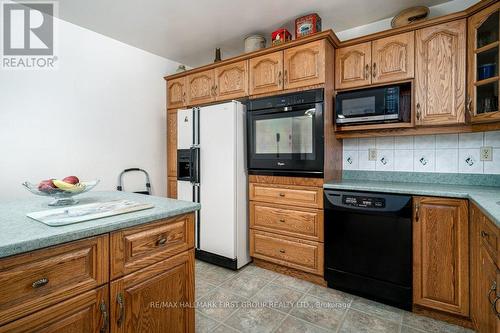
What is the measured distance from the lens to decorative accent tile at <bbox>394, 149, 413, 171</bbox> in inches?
90.2

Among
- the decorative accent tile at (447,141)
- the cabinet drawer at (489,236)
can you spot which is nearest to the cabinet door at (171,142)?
the decorative accent tile at (447,141)

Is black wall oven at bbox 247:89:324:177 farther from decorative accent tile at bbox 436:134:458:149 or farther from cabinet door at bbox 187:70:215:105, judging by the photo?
decorative accent tile at bbox 436:134:458:149

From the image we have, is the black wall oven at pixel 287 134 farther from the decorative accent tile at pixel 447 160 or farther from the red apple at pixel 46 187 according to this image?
the red apple at pixel 46 187

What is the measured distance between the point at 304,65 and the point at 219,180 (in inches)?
53.2

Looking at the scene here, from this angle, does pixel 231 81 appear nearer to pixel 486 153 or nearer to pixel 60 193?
pixel 60 193

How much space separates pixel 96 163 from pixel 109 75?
3.28 feet

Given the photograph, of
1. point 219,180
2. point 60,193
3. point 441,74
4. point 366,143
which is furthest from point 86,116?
point 441,74

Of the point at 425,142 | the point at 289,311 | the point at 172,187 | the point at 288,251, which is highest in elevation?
the point at 425,142

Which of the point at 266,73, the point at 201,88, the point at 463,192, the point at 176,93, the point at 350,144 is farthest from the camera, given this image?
the point at 176,93

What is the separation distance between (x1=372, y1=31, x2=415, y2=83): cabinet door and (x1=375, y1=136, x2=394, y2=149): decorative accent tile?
1.86 ft

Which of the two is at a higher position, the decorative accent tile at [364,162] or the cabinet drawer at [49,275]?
the decorative accent tile at [364,162]

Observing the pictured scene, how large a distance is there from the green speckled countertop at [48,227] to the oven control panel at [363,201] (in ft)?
4.13

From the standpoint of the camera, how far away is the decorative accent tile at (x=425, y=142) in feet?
7.21

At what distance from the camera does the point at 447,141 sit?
214 centimetres
